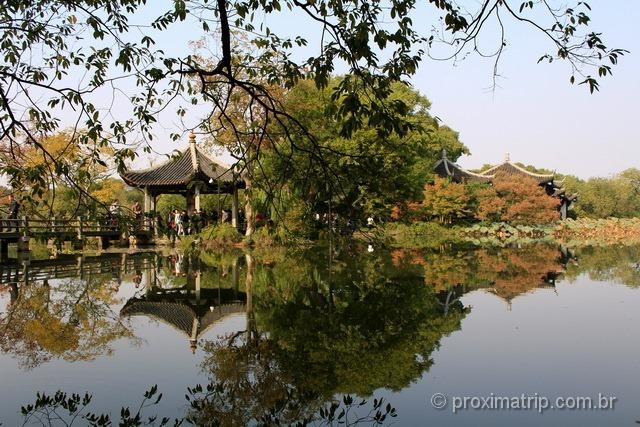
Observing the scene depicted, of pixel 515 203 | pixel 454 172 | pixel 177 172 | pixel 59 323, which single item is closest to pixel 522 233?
pixel 515 203

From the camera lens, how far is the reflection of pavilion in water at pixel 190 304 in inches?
344

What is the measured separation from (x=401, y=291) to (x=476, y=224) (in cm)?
2734

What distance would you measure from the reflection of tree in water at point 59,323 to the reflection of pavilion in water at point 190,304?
1.92 ft

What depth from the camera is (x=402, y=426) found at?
4.38 m

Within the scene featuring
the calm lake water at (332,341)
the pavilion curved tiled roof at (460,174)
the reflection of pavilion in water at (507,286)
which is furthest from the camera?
the pavilion curved tiled roof at (460,174)

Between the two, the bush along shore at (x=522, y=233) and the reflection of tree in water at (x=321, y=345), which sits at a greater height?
the bush along shore at (x=522, y=233)

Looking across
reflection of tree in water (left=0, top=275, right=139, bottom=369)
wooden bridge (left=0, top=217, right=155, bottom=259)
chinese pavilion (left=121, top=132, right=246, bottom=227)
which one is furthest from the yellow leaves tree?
reflection of tree in water (left=0, top=275, right=139, bottom=369)

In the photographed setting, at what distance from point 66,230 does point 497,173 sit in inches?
1206

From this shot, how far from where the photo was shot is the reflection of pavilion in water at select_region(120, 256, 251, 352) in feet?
28.7

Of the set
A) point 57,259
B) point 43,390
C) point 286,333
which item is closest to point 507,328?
point 286,333

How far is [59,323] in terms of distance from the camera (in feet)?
27.9

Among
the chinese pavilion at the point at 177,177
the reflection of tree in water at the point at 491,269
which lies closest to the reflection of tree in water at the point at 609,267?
the reflection of tree in water at the point at 491,269

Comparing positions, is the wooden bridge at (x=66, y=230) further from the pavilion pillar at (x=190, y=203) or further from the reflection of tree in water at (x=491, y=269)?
the reflection of tree in water at (x=491, y=269)

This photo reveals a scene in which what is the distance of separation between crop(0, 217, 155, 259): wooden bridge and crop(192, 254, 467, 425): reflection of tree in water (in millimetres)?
1587
